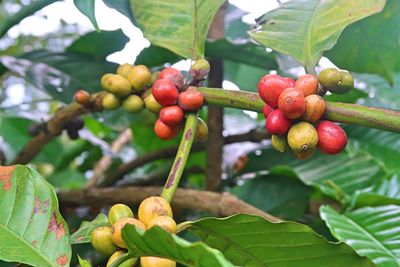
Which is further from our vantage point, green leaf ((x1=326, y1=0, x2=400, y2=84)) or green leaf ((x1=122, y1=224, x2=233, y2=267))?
green leaf ((x1=326, y1=0, x2=400, y2=84))

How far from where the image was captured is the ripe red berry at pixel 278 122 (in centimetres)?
56

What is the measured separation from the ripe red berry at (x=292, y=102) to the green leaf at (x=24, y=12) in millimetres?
479

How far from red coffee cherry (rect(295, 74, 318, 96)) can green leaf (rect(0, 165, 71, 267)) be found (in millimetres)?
275

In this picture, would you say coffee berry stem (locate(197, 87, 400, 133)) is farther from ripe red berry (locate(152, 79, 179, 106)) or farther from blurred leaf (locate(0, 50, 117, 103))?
blurred leaf (locate(0, 50, 117, 103))

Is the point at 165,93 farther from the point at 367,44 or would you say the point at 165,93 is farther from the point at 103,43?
the point at 103,43

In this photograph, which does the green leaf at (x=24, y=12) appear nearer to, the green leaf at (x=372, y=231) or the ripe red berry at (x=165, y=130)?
the ripe red berry at (x=165, y=130)

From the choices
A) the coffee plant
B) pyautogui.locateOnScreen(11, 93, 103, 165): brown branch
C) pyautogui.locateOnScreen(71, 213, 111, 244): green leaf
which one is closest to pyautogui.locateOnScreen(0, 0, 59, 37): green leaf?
the coffee plant

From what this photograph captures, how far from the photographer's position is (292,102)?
54 centimetres

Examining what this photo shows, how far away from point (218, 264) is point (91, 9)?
0.42m

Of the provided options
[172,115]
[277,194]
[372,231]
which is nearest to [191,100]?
[172,115]

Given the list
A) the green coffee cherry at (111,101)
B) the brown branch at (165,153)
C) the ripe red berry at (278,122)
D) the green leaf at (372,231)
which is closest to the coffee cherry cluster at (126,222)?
the ripe red berry at (278,122)

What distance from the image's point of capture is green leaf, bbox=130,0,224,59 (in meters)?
0.74

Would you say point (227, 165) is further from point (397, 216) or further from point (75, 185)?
point (75, 185)

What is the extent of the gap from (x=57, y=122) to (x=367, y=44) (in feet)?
1.72
